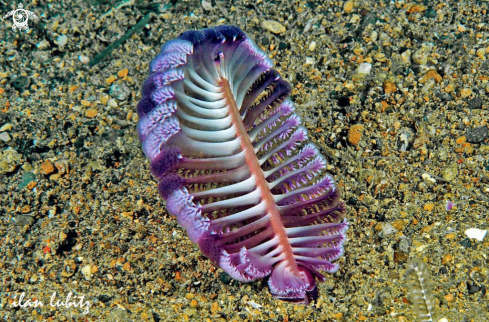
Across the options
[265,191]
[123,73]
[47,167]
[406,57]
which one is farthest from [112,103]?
[406,57]

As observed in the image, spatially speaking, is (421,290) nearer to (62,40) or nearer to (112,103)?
(112,103)

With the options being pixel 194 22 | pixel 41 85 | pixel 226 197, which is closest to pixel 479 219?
pixel 226 197

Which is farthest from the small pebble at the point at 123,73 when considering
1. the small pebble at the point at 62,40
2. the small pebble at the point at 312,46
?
the small pebble at the point at 312,46

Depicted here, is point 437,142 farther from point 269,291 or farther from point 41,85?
point 41,85

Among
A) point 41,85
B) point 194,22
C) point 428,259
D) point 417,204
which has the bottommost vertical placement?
point 428,259

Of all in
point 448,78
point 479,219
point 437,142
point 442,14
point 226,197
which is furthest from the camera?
point 442,14

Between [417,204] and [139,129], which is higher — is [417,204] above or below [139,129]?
below
